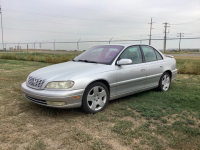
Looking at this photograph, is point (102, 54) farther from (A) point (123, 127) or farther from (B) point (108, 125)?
(A) point (123, 127)

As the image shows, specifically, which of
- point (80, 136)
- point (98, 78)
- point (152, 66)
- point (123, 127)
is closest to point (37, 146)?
point (80, 136)

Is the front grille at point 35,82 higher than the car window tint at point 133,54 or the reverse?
the reverse

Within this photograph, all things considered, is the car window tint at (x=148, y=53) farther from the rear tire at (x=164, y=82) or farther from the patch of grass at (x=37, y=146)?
the patch of grass at (x=37, y=146)

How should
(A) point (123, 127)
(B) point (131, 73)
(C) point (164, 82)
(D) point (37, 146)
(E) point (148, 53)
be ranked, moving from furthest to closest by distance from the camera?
(C) point (164, 82), (E) point (148, 53), (B) point (131, 73), (A) point (123, 127), (D) point (37, 146)

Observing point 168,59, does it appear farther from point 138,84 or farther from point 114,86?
point 114,86

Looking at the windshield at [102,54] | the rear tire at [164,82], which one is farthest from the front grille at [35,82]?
the rear tire at [164,82]

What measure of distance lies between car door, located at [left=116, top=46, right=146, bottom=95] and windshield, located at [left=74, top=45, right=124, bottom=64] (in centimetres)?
20

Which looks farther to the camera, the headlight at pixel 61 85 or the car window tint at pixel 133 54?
the car window tint at pixel 133 54

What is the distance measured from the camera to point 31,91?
355 centimetres

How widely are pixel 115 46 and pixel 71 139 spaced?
8.91ft

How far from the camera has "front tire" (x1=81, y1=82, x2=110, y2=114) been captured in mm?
3520

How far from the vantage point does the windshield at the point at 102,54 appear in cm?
427

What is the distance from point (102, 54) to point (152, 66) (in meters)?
1.43

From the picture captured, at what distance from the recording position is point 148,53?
16.5 ft
